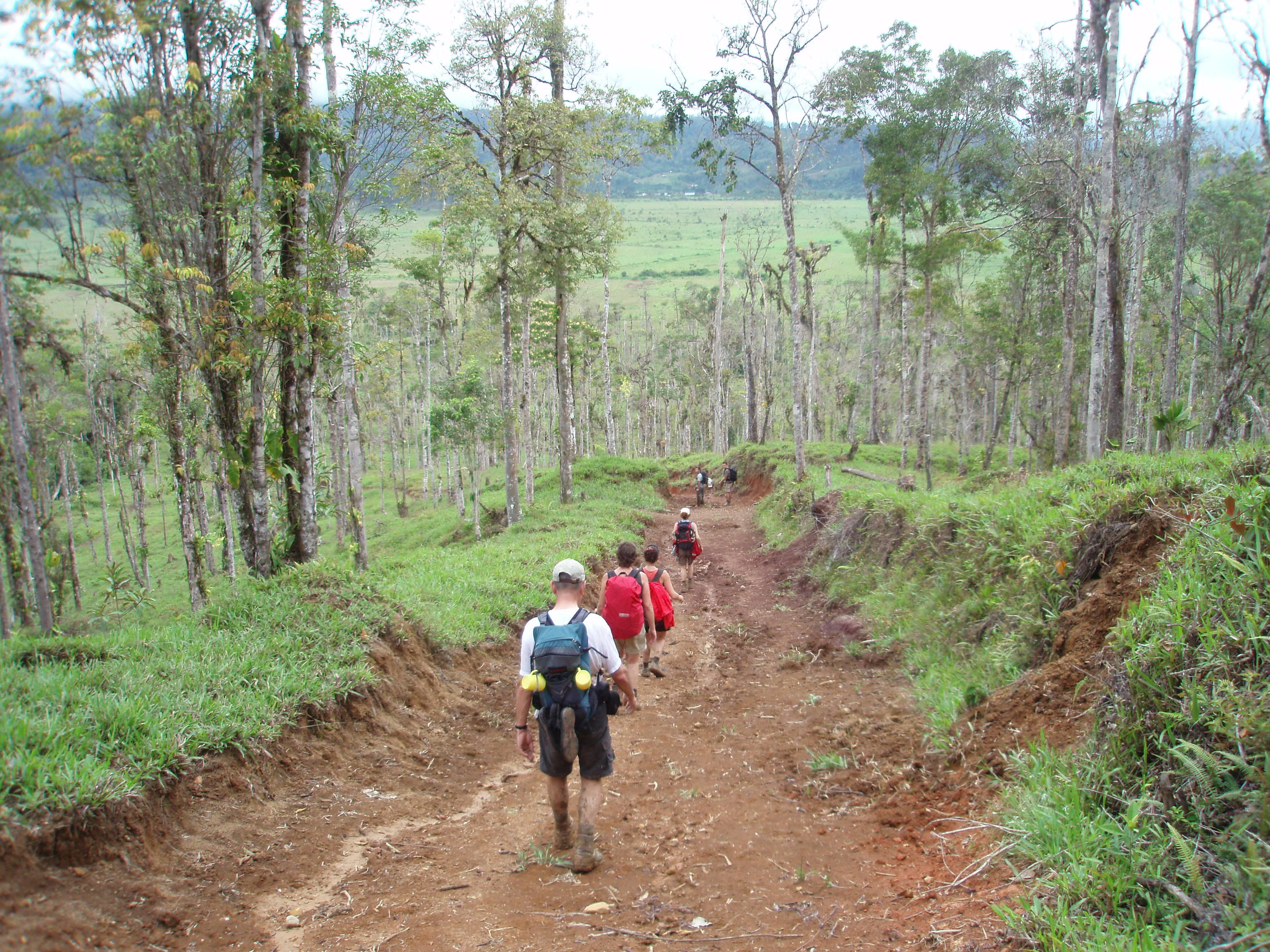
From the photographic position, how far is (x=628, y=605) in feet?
22.0

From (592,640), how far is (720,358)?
115 ft

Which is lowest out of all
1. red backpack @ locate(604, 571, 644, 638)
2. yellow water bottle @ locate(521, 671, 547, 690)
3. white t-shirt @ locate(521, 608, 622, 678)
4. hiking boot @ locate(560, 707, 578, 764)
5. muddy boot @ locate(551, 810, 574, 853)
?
muddy boot @ locate(551, 810, 574, 853)

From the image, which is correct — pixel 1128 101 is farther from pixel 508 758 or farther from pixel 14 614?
pixel 14 614

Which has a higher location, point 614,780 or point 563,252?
point 563,252

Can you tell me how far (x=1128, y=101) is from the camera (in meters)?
17.9

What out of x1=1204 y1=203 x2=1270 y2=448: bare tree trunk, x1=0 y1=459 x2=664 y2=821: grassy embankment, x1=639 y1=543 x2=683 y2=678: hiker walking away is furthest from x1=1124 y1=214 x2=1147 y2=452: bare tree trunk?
x1=0 y1=459 x2=664 y2=821: grassy embankment

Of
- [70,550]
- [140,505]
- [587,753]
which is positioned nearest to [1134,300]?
[587,753]

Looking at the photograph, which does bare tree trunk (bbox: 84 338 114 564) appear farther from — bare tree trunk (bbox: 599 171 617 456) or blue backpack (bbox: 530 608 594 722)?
blue backpack (bbox: 530 608 594 722)

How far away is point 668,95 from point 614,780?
18757 millimetres

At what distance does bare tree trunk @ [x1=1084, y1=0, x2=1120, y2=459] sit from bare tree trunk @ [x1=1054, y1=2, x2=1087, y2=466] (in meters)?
0.76

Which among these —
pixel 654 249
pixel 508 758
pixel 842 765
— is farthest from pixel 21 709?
pixel 654 249

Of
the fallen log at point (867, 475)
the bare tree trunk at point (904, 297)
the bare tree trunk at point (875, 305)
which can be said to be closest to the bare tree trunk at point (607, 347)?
the bare tree trunk at point (875, 305)

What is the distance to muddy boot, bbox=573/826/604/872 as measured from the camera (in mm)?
3994

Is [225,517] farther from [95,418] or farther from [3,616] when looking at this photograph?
[95,418]
